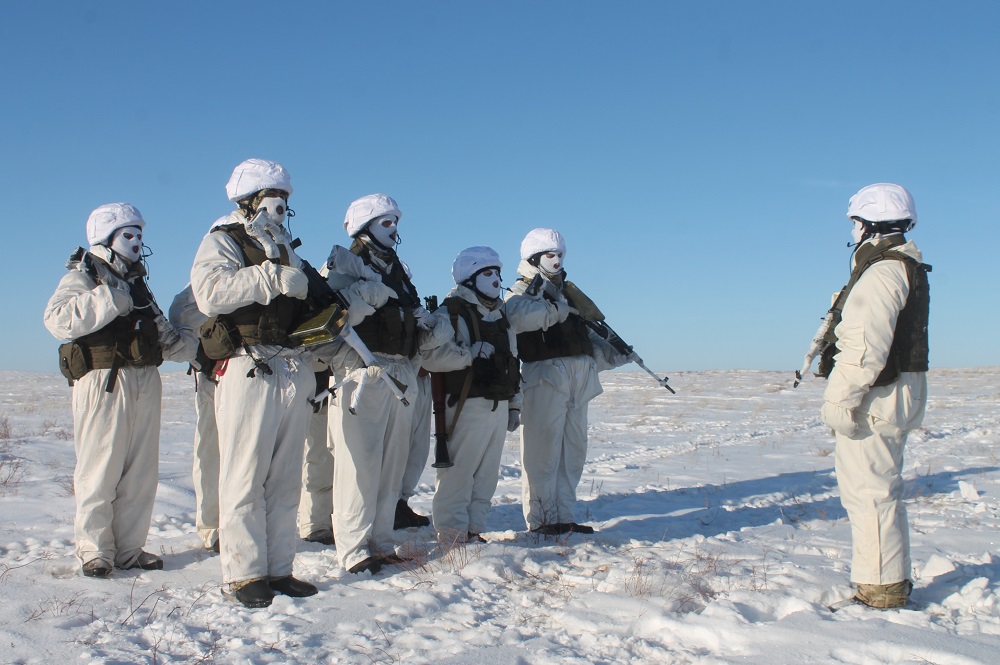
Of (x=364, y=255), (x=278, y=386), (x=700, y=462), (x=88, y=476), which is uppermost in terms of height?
(x=364, y=255)

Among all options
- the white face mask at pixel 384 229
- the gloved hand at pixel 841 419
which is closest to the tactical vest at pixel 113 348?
the white face mask at pixel 384 229

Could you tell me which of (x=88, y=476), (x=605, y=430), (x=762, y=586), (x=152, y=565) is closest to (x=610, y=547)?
(x=762, y=586)

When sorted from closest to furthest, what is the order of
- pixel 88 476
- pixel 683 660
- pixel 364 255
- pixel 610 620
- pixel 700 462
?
pixel 683 660, pixel 610 620, pixel 88 476, pixel 364 255, pixel 700 462

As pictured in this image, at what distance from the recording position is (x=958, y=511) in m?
7.40

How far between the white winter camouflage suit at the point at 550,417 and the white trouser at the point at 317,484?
5.32 feet

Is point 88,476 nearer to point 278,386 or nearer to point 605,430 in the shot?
point 278,386

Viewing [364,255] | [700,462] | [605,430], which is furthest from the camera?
[605,430]

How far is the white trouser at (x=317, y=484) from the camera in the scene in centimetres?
647

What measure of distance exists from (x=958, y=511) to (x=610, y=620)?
4730mm

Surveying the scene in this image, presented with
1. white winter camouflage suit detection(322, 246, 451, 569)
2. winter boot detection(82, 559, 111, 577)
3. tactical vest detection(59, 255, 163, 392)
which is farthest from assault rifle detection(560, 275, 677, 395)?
winter boot detection(82, 559, 111, 577)

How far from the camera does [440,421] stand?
6336 millimetres

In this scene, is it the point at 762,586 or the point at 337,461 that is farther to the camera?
the point at 337,461

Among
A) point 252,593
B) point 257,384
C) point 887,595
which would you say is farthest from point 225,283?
point 887,595

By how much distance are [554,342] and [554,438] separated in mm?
816
